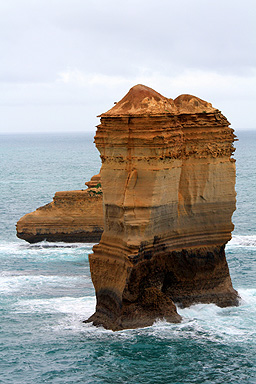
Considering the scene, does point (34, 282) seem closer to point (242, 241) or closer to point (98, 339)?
point (98, 339)

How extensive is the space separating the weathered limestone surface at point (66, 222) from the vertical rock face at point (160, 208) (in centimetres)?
2126

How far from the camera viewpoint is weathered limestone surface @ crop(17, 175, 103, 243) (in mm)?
55094

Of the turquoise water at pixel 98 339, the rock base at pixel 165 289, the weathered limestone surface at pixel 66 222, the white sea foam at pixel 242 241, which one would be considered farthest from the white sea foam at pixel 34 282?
the white sea foam at pixel 242 241

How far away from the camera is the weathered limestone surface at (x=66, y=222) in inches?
2169

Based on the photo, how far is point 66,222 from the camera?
55.3 m

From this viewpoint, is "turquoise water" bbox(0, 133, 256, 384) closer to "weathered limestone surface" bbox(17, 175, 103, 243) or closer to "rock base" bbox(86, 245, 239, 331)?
"rock base" bbox(86, 245, 239, 331)

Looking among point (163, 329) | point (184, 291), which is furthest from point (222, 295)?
point (163, 329)

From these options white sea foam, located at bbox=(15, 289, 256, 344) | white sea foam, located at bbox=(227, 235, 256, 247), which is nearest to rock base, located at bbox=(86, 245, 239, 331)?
white sea foam, located at bbox=(15, 289, 256, 344)

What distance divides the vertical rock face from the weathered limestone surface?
21256 millimetres

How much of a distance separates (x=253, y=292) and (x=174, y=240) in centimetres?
645

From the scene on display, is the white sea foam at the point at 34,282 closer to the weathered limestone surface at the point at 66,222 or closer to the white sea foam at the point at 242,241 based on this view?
the weathered limestone surface at the point at 66,222

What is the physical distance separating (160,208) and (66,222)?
24.2 m

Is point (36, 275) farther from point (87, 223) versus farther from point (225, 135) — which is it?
point (225, 135)

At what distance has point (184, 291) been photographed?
34.1 m
